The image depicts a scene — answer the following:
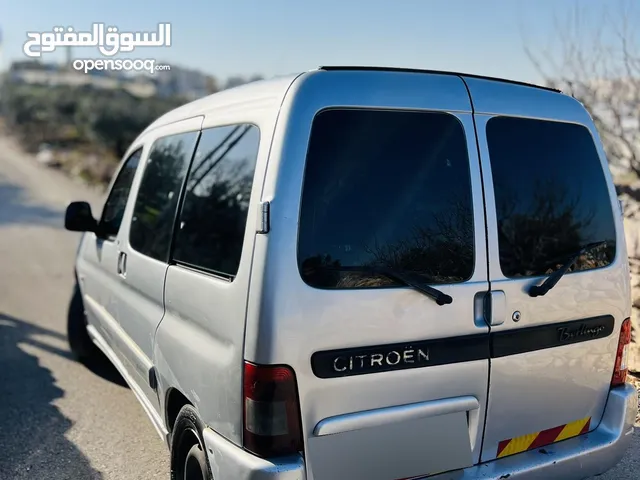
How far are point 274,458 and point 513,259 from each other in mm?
1329

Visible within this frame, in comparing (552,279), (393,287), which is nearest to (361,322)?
(393,287)

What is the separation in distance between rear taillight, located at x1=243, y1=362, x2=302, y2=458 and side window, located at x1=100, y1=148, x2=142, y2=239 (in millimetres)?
2146

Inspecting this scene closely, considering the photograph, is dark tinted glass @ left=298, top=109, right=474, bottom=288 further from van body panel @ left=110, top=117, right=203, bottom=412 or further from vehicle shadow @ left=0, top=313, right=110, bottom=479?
vehicle shadow @ left=0, top=313, right=110, bottom=479

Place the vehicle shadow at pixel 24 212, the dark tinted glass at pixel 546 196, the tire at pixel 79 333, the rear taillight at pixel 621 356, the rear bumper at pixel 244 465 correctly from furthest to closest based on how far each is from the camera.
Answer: the vehicle shadow at pixel 24 212
the tire at pixel 79 333
the rear taillight at pixel 621 356
the dark tinted glass at pixel 546 196
the rear bumper at pixel 244 465

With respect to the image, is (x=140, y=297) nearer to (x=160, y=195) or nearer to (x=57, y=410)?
(x=160, y=195)

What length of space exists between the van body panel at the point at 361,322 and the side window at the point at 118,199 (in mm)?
2066

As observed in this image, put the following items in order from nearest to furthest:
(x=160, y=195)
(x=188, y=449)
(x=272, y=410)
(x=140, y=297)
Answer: (x=272, y=410), (x=188, y=449), (x=140, y=297), (x=160, y=195)

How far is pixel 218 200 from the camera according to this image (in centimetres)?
263

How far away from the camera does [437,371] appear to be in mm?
2260

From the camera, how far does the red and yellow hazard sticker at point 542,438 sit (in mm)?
2479

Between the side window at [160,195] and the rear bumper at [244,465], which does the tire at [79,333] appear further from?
the rear bumper at [244,465]

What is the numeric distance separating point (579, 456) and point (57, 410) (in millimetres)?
3554

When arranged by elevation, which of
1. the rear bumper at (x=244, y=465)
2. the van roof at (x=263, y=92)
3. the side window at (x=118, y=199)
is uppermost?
the van roof at (x=263, y=92)

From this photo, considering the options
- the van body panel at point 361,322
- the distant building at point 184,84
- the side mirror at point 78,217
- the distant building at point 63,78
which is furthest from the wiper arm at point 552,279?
the distant building at point 63,78
